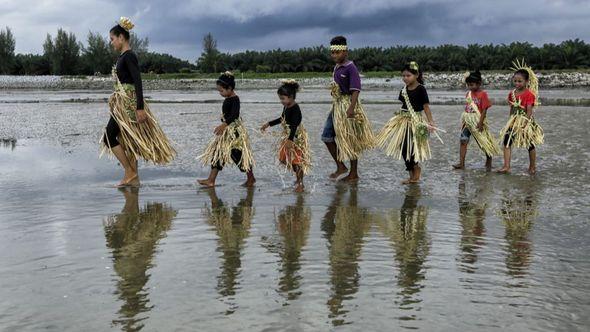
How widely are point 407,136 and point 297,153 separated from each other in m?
1.58

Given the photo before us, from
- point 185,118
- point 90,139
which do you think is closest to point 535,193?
point 90,139

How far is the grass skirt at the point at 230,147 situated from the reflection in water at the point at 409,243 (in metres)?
1.97

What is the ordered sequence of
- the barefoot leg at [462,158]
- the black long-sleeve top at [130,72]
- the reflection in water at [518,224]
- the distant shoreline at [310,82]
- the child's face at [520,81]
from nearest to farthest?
the reflection in water at [518,224] < the black long-sleeve top at [130,72] < the child's face at [520,81] < the barefoot leg at [462,158] < the distant shoreline at [310,82]

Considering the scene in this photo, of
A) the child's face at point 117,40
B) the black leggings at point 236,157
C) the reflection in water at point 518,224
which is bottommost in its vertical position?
the reflection in water at point 518,224

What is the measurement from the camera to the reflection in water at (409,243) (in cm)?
433

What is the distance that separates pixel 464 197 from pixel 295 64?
5474 centimetres

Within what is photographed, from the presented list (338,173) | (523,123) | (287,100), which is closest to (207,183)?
(287,100)

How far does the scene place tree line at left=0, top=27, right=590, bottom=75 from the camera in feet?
176

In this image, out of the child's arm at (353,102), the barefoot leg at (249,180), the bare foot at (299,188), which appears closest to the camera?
the bare foot at (299,188)

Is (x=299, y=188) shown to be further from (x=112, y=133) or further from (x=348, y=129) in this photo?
(x=112, y=133)

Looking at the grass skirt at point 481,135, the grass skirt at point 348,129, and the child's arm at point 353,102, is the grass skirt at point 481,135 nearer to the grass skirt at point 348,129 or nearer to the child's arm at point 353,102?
the grass skirt at point 348,129

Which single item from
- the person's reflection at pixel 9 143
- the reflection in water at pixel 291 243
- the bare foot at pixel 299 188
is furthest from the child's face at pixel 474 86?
the person's reflection at pixel 9 143

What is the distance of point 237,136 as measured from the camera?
8.47 m

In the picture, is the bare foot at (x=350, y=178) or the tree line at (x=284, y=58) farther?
the tree line at (x=284, y=58)
